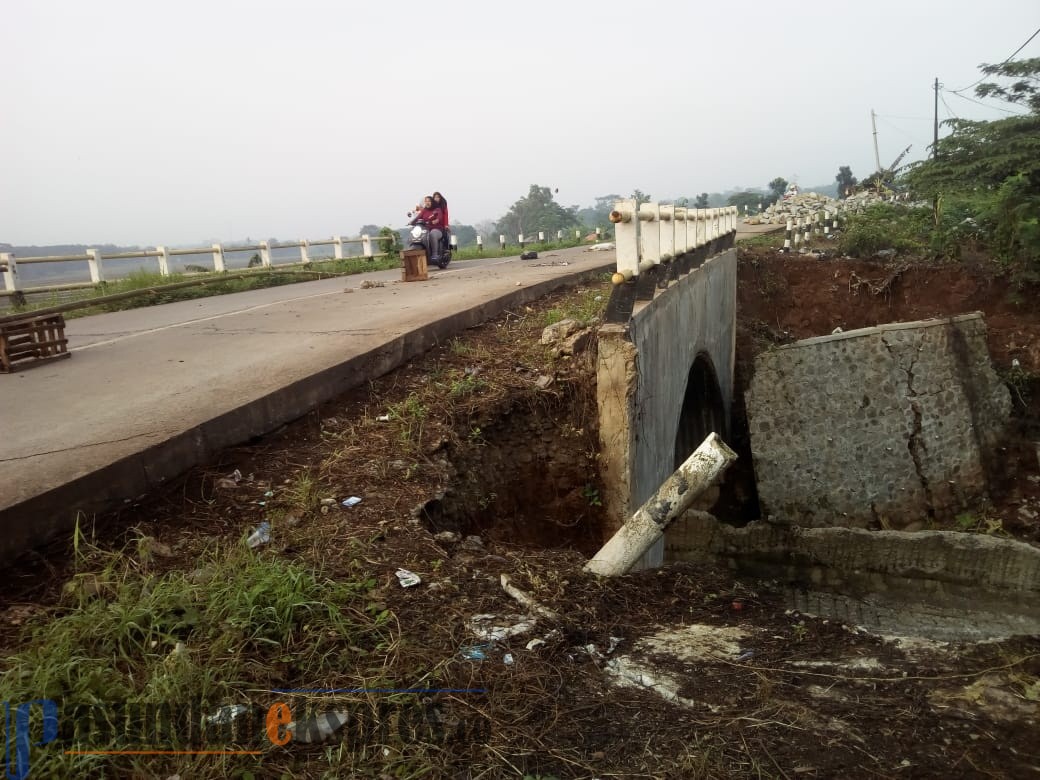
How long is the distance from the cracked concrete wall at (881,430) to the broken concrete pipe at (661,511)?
5.41 m

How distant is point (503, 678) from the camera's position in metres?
2.01

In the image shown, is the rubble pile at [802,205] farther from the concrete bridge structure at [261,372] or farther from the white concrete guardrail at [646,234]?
A: the white concrete guardrail at [646,234]

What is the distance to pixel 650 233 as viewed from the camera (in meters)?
4.79

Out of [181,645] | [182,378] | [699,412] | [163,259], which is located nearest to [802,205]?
[699,412]

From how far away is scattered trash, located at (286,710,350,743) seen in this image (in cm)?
174

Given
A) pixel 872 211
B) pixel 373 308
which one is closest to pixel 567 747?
pixel 373 308

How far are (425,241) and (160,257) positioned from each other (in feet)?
16.3

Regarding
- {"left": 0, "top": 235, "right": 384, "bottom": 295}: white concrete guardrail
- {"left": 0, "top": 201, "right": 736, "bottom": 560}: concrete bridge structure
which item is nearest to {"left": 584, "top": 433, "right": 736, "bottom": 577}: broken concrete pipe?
{"left": 0, "top": 201, "right": 736, "bottom": 560}: concrete bridge structure

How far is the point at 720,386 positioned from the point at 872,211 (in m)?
9.68

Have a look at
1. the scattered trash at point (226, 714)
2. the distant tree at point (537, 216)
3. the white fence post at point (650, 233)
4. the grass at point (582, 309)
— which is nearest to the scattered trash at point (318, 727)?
the scattered trash at point (226, 714)

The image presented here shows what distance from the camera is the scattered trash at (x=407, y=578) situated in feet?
8.11

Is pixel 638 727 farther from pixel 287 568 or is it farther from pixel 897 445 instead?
pixel 897 445

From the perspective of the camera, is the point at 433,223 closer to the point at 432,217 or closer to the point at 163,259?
the point at 432,217

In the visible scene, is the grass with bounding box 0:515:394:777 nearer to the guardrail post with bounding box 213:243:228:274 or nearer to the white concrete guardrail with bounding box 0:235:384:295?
the white concrete guardrail with bounding box 0:235:384:295
